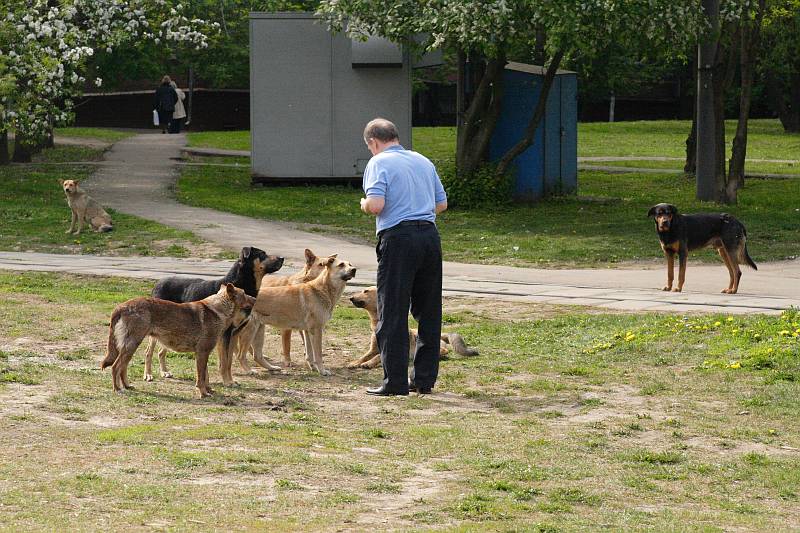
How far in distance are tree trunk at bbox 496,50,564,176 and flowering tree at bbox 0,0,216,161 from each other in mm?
7896

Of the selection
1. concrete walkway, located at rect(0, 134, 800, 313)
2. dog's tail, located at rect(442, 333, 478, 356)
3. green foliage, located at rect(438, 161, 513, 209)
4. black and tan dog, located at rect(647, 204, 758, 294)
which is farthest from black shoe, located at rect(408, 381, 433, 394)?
green foliage, located at rect(438, 161, 513, 209)

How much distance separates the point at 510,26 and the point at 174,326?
1390 cm

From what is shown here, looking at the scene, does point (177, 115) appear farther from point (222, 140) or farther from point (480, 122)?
point (480, 122)

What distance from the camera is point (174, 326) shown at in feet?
30.7

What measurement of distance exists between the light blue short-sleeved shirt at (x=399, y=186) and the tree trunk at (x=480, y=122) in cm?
1604

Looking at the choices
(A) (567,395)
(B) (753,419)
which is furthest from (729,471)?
(A) (567,395)

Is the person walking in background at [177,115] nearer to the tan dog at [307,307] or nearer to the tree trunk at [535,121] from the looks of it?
the tree trunk at [535,121]

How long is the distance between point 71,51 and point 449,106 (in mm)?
31183

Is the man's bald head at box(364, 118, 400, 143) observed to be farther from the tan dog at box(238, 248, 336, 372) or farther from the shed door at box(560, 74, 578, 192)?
the shed door at box(560, 74, 578, 192)

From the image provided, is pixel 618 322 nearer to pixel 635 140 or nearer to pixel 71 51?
pixel 71 51

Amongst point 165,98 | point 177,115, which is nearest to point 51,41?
point 165,98

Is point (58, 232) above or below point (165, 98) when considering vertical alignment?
below

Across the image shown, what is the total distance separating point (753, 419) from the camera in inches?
340

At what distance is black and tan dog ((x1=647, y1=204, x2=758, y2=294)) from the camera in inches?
609
